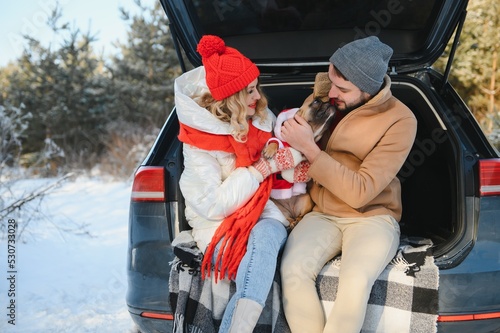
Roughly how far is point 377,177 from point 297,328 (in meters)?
0.69

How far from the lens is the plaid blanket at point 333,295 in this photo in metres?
1.72

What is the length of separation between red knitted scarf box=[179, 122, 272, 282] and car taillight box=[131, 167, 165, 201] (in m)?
0.19

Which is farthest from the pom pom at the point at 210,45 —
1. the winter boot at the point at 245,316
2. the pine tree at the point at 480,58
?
the pine tree at the point at 480,58

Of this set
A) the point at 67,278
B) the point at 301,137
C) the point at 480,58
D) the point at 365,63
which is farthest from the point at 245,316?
the point at 480,58

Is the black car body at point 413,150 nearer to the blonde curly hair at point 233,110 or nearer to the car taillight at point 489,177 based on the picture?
the car taillight at point 489,177

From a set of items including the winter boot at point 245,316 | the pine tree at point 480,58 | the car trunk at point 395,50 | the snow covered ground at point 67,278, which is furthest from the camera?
the pine tree at point 480,58

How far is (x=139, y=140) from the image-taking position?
9.64 m

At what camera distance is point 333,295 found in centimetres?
180

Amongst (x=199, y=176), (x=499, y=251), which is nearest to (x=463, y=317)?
(x=499, y=251)

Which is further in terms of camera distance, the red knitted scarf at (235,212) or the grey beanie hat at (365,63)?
the grey beanie hat at (365,63)

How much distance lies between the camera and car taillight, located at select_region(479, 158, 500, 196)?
184 centimetres

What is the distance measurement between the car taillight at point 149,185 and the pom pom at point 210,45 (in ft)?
1.86

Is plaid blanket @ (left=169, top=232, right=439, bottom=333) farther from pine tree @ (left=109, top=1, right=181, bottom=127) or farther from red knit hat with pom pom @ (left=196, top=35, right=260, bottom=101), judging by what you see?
pine tree @ (left=109, top=1, right=181, bottom=127)

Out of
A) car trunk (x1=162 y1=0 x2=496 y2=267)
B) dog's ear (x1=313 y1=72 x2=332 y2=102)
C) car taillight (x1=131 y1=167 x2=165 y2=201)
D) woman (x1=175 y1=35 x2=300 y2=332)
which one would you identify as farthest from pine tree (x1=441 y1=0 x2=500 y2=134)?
car taillight (x1=131 y1=167 x2=165 y2=201)
